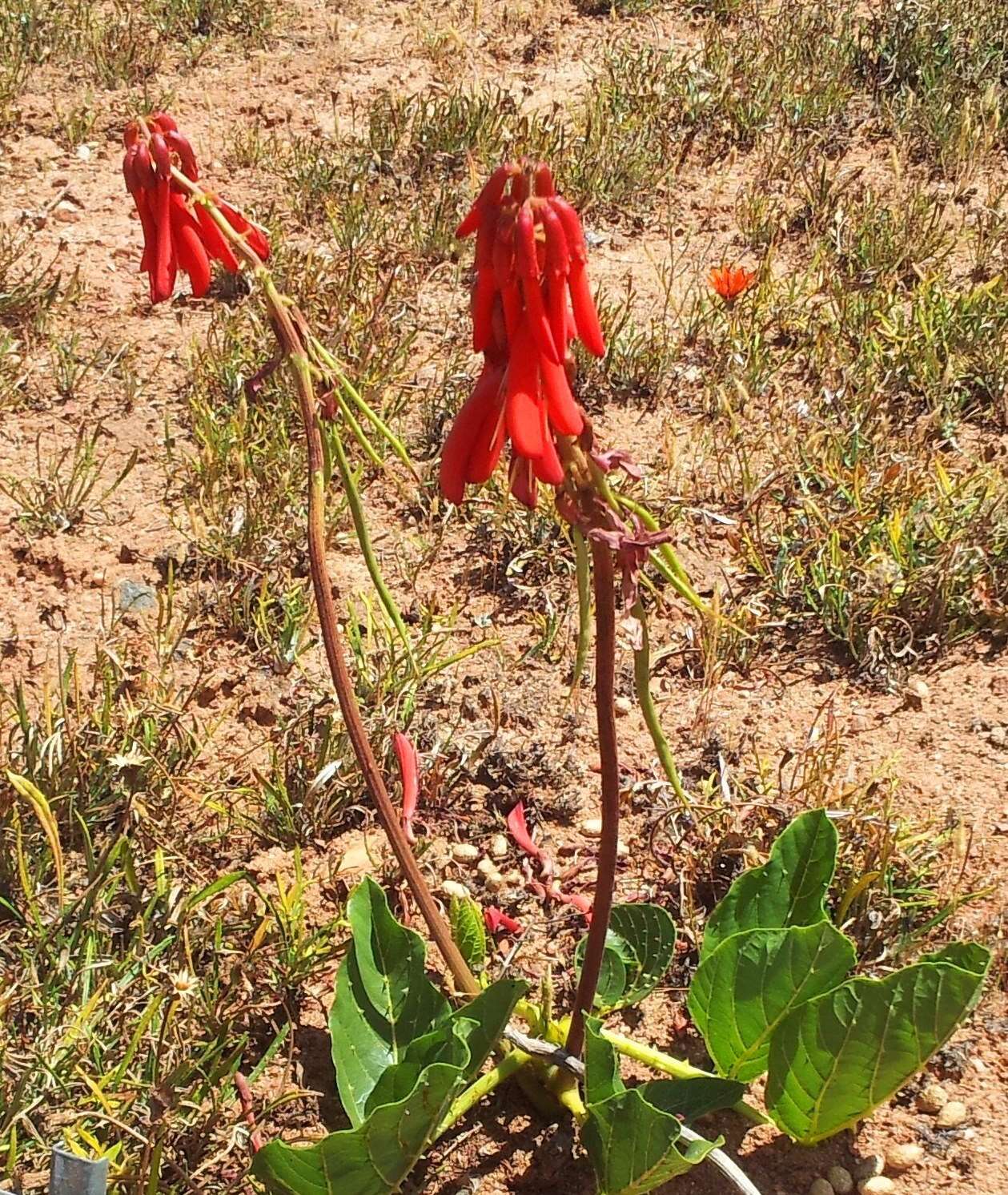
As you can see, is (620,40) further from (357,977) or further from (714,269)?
(357,977)

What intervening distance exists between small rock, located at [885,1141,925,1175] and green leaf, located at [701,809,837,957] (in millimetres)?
407

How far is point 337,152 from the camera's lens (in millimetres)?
4762

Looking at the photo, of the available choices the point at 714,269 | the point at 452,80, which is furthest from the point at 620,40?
the point at 714,269

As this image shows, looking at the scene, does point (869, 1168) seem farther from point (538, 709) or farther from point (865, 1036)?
point (538, 709)

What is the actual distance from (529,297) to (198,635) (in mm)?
1877

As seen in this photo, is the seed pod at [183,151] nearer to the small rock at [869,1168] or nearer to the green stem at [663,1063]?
the green stem at [663,1063]

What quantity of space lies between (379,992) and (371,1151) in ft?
0.99

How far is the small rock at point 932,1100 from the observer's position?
2.13 metres

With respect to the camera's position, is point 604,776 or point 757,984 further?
point 757,984

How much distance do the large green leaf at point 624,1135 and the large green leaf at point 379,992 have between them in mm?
250

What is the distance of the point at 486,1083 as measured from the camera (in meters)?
1.96

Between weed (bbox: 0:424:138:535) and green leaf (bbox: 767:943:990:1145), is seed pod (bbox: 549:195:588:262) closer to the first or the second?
green leaf (bbox: 767:943:990:1145)

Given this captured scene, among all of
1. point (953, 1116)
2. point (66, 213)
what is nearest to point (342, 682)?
point (953, 1116)

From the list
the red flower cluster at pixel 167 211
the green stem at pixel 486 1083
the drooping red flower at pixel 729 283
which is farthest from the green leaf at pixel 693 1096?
the drooping red flower at pixel 729 283
